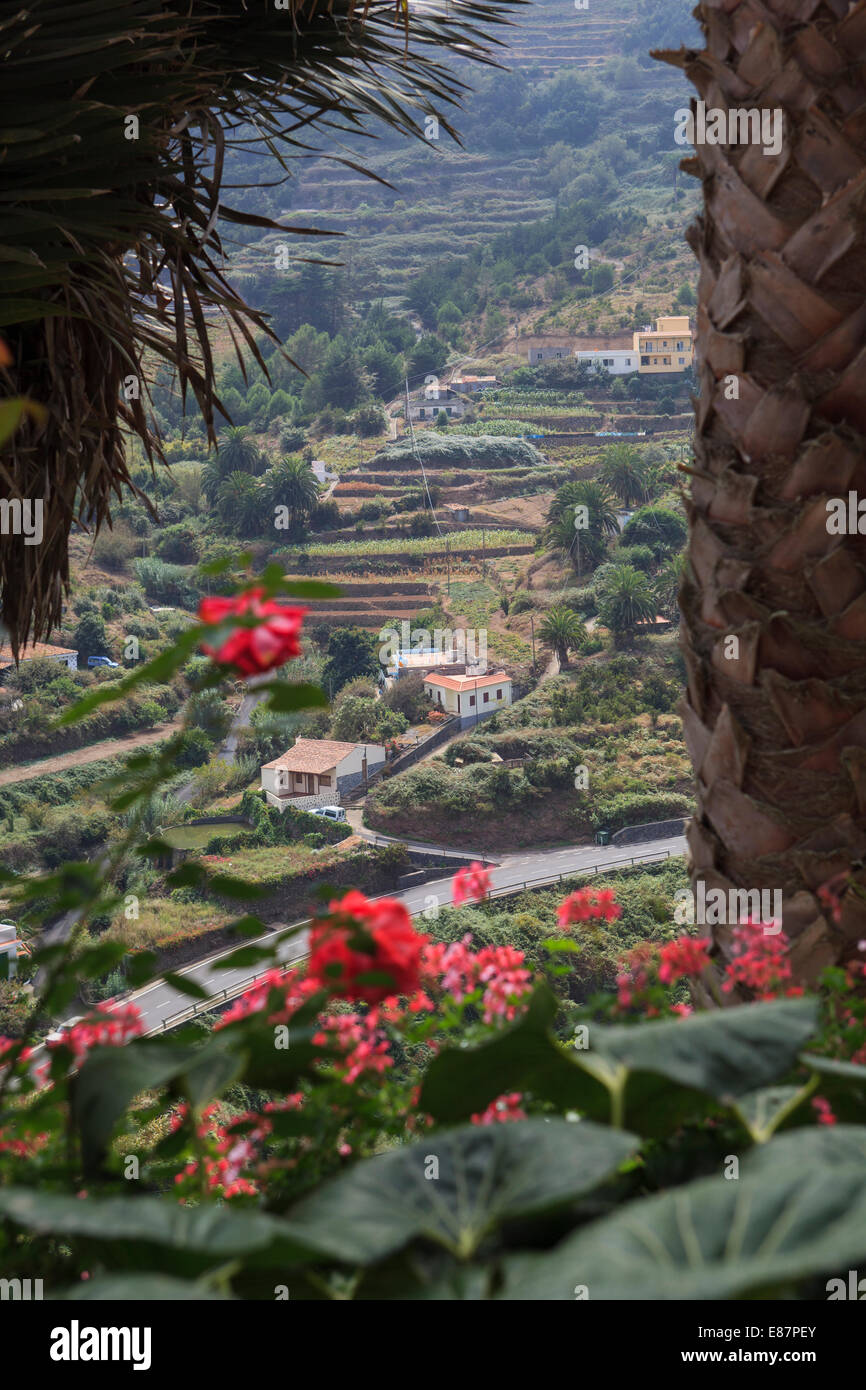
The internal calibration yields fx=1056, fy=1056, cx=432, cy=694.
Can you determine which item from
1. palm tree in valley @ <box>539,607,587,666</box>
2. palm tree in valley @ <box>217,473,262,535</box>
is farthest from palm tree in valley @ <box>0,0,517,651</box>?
palm tree in valley @ <box>217,473,262,535</box>

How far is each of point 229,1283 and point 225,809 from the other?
22.8 m

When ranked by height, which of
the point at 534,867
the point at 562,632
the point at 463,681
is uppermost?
the point at 562,632

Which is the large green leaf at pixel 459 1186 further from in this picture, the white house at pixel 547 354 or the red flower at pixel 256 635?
the white house at pixel 547 354

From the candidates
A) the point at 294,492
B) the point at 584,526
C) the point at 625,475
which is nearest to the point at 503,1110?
the point at 584,526

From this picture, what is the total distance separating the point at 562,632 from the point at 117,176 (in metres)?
24.7

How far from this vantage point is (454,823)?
76.8ft

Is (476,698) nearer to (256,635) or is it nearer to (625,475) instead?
(625,475)

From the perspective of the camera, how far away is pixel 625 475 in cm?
2961

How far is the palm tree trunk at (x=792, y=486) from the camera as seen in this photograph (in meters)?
0.87

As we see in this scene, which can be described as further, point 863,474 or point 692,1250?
point 863,474

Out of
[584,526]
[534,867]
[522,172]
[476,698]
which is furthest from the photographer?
[522,172]

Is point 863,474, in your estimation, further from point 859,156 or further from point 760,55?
point 760,55

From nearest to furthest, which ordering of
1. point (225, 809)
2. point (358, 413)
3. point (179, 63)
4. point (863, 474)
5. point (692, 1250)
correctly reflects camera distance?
point (692, 1250) < point (863, 474) < point (179, 63) < point (225, 809) < point (358, 413)
